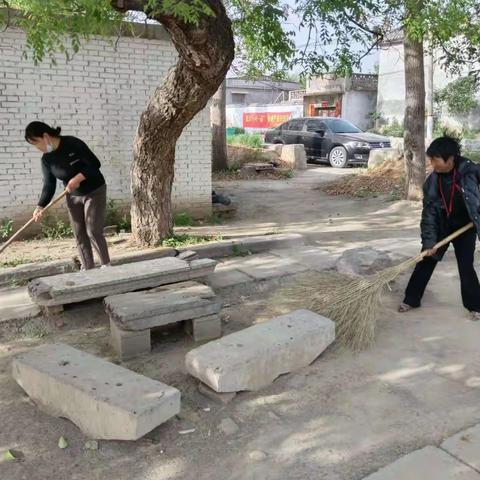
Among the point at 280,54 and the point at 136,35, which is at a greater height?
the point at 136,35

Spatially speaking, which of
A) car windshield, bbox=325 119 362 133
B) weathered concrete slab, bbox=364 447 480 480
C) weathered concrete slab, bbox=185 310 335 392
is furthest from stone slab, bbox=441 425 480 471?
car windshield, bbox=325 119 362 133

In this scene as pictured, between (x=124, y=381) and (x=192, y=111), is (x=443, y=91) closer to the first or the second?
(x=192, y=111)

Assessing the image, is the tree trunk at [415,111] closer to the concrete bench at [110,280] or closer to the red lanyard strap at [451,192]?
the red lanyard strap at [451,192]

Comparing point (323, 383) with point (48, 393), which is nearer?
point (48, 393)

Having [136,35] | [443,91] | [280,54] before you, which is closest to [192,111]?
[280,54]

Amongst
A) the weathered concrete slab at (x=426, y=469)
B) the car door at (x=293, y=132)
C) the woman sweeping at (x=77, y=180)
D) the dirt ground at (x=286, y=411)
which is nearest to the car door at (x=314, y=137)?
the car door at (x=293, y=132)

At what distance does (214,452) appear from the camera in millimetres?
2641

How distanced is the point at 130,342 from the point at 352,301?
5.40 feet

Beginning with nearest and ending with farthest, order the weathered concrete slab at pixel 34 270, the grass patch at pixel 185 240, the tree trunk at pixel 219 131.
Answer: the weathered concrete slab at pixel 34 270 → the grass patch at pixel 185 240 → the tree trunk at pixel 219 131

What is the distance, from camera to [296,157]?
16.4 m

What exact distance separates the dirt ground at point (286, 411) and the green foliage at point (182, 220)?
126 inches

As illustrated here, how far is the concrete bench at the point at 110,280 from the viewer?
385 cm

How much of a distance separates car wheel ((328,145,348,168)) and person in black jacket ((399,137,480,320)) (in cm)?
1219

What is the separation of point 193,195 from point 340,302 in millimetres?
4451
